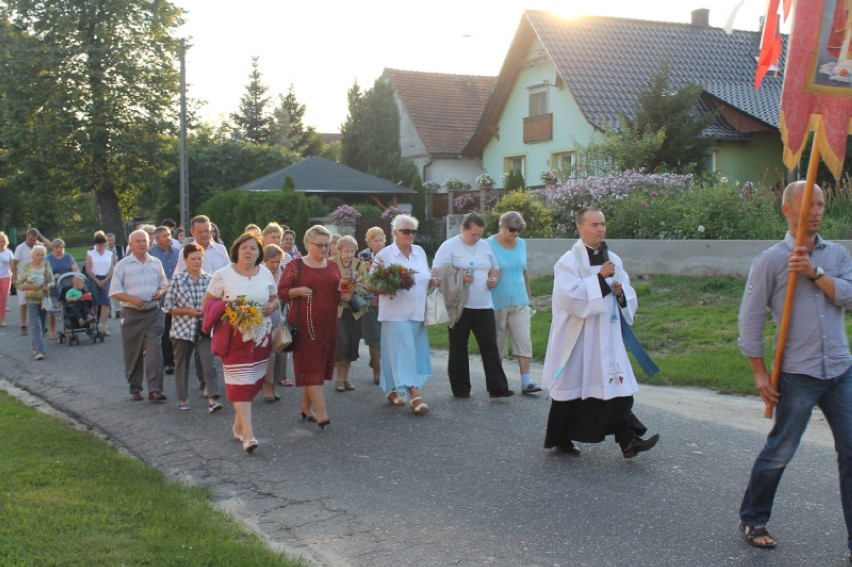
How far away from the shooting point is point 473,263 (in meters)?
9.87

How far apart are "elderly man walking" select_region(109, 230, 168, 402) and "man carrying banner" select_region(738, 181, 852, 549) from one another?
7.07 meters

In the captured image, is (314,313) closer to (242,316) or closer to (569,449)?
(242,316)

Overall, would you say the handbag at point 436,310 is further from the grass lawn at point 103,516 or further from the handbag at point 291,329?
the grass lawn at point 103,516

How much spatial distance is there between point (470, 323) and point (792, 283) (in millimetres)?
5252

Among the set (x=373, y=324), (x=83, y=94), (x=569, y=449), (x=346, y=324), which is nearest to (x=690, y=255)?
(x=373, y=324)

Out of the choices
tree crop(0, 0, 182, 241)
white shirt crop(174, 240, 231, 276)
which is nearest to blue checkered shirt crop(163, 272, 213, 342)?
white shirt crop(174, 240, 231, 276)

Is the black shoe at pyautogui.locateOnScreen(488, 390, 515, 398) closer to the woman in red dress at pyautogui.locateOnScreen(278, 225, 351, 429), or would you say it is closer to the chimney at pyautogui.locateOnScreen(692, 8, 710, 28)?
the woman in red dress at pyautogui.locateOnScreen(278, 225, 351, 429)

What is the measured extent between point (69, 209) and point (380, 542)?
216 feet

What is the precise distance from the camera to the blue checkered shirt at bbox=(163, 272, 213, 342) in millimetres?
9781

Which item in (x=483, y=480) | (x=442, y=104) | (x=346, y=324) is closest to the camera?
(x=483, y=480)

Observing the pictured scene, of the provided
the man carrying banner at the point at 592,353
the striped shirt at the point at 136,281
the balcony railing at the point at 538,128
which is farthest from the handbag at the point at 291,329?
the balcony railing at the point at 538,128

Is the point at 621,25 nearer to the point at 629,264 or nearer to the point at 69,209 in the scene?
the point at 629,264

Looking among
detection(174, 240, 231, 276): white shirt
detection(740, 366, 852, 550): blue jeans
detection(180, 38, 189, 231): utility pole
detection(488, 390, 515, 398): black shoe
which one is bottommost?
detection(488, 390, 515, 398): black shoe

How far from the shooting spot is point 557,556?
5.29m
